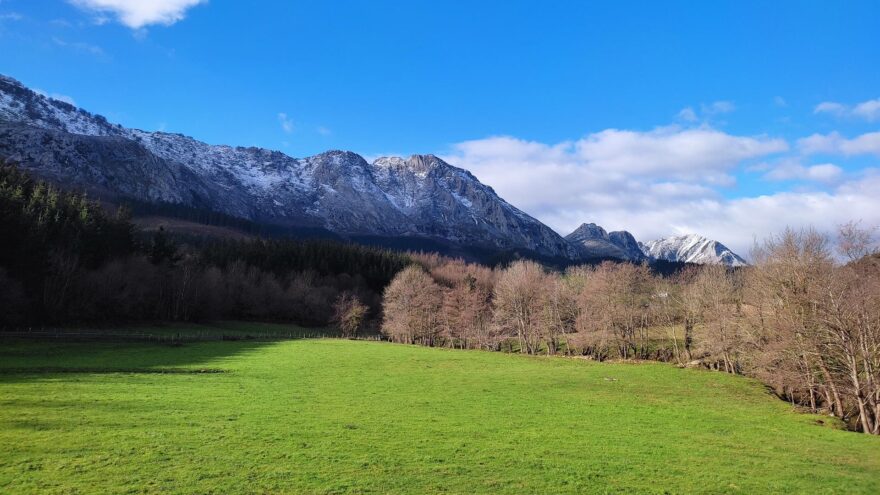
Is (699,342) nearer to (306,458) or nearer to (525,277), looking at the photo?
(525,277)

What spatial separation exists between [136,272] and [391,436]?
9780 centimetres

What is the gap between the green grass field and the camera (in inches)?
699

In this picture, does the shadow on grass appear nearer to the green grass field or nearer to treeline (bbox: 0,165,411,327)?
the green grass field

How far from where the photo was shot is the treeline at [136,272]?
75.1m

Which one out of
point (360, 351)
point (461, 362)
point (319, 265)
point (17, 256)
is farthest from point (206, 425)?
point (319, 265)

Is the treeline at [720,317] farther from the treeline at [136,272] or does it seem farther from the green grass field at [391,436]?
the treeline at [136,272]

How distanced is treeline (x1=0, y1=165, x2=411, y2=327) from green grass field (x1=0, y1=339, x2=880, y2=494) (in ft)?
116

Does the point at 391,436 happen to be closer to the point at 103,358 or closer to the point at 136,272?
the point at 103,358

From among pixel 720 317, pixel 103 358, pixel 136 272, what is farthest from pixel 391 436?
pixel 136 272

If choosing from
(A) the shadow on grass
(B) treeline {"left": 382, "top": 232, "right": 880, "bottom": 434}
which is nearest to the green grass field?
(A) the shadow on grass

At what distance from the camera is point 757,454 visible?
2494 centimetres

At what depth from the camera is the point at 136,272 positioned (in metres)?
102

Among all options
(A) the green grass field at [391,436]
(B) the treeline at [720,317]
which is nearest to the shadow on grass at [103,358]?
(A) the green grass field at [391,436]

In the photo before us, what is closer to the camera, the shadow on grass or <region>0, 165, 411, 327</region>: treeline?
the shadow on grass
